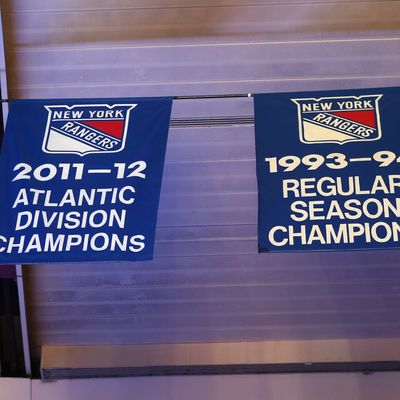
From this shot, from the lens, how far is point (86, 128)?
493 centimetres

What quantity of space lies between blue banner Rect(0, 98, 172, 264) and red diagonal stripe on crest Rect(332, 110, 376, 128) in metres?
1.34

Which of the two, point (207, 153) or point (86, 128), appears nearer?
point (86, 128)

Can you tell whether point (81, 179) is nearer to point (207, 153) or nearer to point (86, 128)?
point (86, 128)

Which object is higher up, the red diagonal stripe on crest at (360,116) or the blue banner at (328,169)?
the red diagonal stripe on crest at (360,116)

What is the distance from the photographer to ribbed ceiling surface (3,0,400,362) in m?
5.75

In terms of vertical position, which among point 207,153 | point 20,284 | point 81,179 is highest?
point 207,153

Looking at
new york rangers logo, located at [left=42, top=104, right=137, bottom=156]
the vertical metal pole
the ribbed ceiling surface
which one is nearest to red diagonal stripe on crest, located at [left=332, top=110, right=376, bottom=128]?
the ribbed ceiling surface

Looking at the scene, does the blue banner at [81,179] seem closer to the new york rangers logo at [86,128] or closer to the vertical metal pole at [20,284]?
the new york rangers logo at [86,128]

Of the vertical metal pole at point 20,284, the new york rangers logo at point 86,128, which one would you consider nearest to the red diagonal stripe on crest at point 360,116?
the new york rangers logo at point 86,128

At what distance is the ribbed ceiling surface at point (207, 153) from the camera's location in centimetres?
575

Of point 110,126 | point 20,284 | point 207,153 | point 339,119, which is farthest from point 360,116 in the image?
point 20,284

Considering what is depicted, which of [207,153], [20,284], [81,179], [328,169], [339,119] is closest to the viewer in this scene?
[328,169]

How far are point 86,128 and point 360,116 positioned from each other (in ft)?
6.87

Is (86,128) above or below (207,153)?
below
